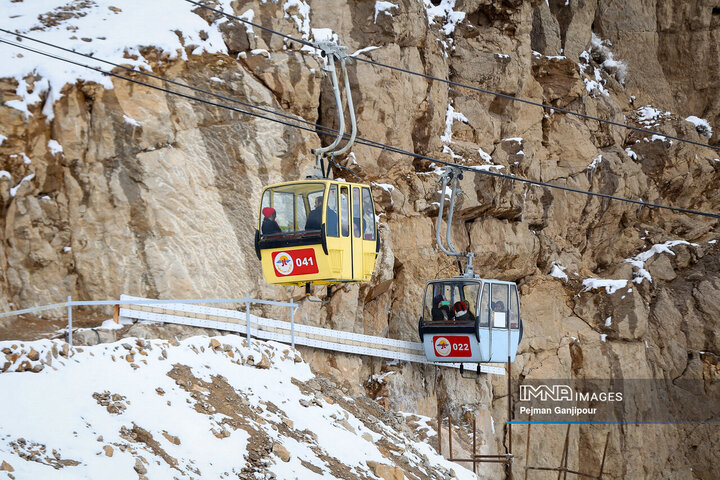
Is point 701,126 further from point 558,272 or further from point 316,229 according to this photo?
point 316,229

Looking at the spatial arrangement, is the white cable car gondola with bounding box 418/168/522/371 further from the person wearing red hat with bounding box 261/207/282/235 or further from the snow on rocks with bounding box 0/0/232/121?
the snow on rocks with bounding box 0/0/232/121

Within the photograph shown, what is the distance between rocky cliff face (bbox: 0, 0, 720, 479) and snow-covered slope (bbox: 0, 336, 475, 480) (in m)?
4.20

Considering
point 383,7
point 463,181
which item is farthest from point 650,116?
point 383,7

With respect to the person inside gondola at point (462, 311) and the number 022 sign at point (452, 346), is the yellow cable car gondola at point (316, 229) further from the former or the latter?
the number 022 sign at point (452, 346)

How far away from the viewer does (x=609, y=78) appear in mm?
→ 34250

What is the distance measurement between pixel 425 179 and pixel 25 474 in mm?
17251

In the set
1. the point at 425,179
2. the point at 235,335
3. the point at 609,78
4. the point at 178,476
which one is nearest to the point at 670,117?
the point at 609,78

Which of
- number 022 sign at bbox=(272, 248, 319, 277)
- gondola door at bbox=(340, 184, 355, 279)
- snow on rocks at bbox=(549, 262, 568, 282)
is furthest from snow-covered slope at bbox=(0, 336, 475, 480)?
snow on rocks at bbox=(549, 262, 568, 282)

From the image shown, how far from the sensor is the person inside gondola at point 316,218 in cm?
1656

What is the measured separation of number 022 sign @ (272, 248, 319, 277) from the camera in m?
16.6

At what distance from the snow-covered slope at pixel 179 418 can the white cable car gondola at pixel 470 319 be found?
513 cm

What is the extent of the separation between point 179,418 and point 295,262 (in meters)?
4.53

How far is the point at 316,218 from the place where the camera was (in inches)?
655

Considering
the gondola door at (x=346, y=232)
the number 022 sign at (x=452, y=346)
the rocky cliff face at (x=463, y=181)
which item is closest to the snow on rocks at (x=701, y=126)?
the rocky cliff face at (x=463, y=181)
